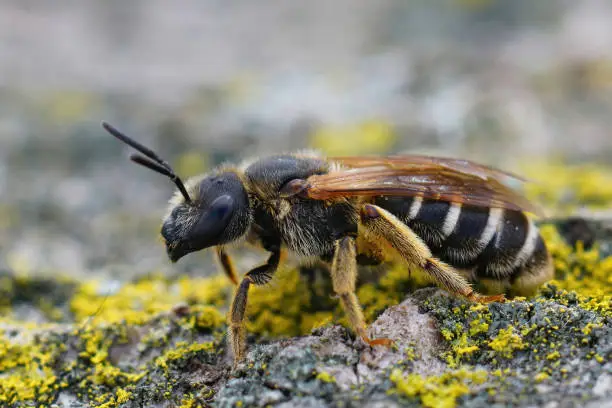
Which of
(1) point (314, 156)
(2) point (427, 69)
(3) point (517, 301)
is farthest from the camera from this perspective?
(2) point (427, 69)

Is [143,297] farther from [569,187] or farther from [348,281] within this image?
[569,187]

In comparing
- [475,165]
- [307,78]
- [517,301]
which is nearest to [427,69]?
[307,78]

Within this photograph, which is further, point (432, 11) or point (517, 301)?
point (432, 11)

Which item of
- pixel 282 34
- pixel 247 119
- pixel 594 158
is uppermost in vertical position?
pixel 282 34

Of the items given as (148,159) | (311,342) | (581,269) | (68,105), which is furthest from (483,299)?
(68,105)

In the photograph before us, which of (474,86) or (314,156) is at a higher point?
(474,86)

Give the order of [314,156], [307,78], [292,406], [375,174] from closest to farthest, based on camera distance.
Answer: [292,406] < [375,174] < [314,156] < [307,78]

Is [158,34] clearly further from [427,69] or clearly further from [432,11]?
[427,69]

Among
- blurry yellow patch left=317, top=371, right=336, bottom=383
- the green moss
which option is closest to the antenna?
blurry yellow patch left=317, top=371, right=336, bottom=383
